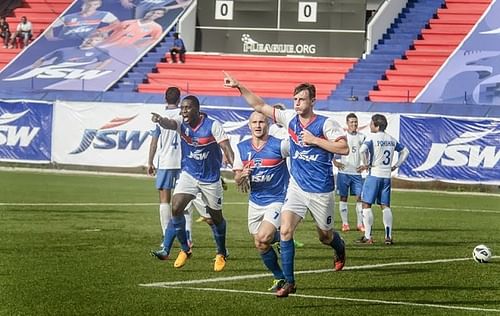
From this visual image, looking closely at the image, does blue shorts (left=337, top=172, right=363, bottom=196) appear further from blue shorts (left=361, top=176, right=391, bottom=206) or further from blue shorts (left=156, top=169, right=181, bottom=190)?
blue shorts (left=156, top=169, right=181, bottom=190)

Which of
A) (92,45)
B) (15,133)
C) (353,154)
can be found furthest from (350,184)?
(92,45)

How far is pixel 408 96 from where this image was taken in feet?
133

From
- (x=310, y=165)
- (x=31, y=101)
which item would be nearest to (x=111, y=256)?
(x=310, y=165)

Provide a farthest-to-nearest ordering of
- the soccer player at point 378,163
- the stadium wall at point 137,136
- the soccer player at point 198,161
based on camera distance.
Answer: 1. the stadium wall at point 137,136
2. the soccer player at point 378,163
3. the soccer player at point 198,161

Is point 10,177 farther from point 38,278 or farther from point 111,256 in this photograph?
Answer: point 38,278

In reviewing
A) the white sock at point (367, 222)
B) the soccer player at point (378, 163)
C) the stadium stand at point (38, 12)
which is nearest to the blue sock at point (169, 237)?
the white sock at point (367, 222)

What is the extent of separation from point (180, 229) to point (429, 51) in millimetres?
29347

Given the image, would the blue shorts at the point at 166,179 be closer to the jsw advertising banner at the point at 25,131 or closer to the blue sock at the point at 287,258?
the blue sock at the point at 287,258

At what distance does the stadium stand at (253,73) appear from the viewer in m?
43.8

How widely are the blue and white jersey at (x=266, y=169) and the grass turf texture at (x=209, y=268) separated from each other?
41.9 inches

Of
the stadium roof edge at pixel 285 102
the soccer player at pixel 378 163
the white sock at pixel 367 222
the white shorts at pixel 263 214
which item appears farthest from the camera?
the stadium roof edge at pixel 285 102

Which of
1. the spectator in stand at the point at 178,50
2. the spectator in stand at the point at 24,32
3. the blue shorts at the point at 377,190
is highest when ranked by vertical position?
the spectator in stand at the point at 24,32

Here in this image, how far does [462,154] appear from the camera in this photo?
36531mm

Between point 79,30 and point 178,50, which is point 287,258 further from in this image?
point 79,30
